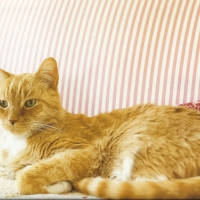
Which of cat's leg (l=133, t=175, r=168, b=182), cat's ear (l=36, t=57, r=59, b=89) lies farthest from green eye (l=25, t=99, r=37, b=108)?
cat's leg (l=133, t=175, r=168, b=182)

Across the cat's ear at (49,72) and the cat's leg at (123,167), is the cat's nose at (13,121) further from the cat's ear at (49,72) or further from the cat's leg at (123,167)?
the cat's leg at (123,167)

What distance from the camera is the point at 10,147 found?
1513 millimetres

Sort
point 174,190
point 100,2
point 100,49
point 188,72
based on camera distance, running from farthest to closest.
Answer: point 100,2 → point 100,49 → point 188,72 → point 174,190

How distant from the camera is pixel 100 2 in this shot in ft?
6.46

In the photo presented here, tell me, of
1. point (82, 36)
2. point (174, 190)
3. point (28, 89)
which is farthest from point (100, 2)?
point (174, 190)

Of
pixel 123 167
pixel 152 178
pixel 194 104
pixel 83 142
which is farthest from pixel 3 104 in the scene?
pixel 194 104

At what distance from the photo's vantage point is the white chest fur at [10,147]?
1.47 m

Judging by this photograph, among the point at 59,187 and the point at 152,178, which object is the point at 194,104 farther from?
the point at 59,187

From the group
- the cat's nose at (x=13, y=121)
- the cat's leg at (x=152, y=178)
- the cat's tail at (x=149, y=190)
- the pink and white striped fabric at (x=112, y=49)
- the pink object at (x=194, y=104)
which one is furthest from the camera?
the pink and white striped fabric at (x=112, y=49)

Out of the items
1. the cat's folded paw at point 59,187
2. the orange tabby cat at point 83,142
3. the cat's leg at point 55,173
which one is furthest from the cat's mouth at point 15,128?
the cat's folded paw at point 59,187

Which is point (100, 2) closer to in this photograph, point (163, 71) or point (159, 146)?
point (163, 71)

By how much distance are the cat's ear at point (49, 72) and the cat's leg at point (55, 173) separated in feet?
1.07

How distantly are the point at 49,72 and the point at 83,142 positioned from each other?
31 centimetres

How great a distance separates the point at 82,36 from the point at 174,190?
1.07 m
